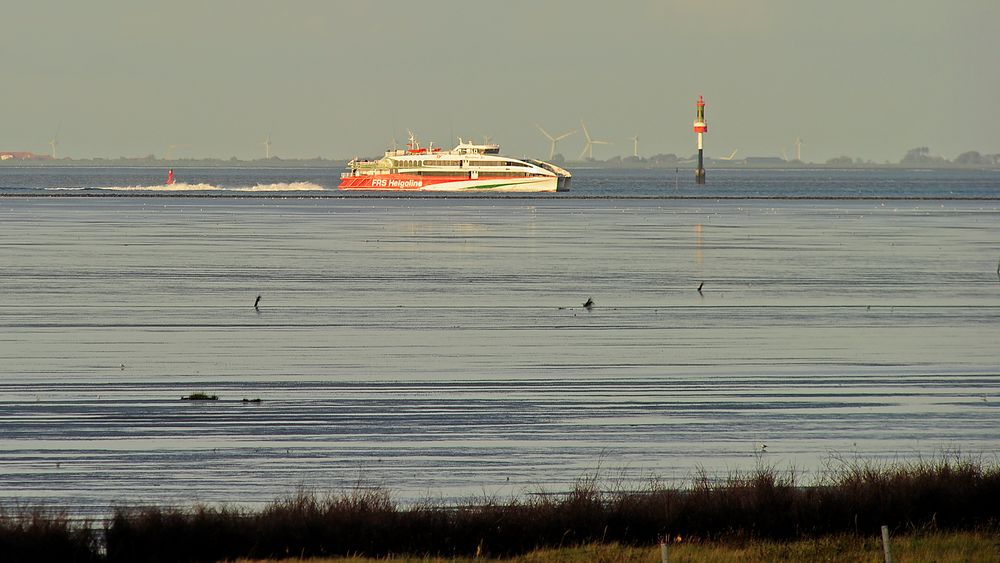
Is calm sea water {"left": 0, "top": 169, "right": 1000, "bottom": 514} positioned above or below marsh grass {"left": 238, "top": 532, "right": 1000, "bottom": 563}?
below

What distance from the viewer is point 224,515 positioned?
1700 cm

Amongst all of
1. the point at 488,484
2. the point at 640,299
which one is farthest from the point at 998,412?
the point at 640,299

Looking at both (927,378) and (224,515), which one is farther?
(927,378)

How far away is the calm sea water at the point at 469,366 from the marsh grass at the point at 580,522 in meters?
2.43

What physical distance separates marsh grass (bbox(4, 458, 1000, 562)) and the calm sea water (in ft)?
7.97

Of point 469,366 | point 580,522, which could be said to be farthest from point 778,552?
point 469,366

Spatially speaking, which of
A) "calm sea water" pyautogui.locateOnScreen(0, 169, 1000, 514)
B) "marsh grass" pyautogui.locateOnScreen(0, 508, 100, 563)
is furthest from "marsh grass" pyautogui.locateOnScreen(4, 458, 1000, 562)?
"calm sea water" pyautogui.locateOnScreen(0, 169, 1000, 514)

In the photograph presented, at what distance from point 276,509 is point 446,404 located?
10.6 meters

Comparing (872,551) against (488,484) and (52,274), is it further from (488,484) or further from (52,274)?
(52,274)

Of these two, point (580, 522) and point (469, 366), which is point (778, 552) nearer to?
point (580, 522)

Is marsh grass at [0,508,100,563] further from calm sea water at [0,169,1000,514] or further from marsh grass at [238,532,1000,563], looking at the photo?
calm sea water at [0,169,1000,514]

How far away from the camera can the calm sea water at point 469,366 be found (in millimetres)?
22312

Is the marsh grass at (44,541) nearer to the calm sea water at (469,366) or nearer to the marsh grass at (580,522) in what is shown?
the marsh grass at (580,522)

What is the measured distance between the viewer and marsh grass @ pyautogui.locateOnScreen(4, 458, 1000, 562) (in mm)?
16547
